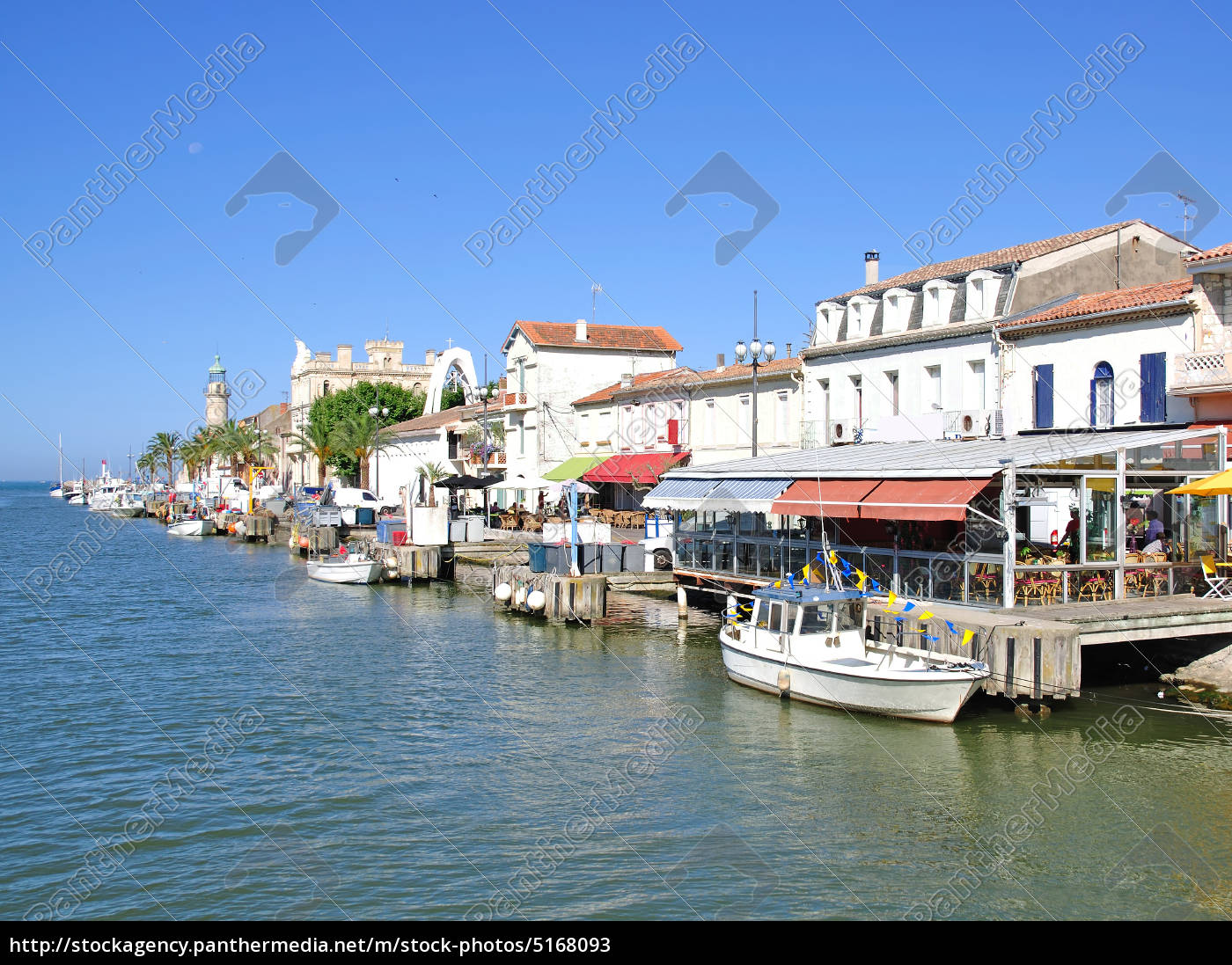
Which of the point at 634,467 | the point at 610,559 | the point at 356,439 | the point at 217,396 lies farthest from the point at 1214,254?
the point at 217,396

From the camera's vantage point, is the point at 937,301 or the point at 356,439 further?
the point at 356,439

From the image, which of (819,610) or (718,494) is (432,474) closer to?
(718,494)

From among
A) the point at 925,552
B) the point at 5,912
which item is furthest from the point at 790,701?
the point at 5,912

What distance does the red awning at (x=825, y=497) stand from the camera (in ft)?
77.4

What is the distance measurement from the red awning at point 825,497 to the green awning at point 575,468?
1017 inches

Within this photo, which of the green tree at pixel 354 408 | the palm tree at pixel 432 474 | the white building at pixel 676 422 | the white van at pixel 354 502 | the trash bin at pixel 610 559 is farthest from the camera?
the green tree at pixel 354 408

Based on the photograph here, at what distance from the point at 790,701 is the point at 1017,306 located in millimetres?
18037

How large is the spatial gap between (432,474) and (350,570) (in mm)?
23498

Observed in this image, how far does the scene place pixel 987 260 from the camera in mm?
35469

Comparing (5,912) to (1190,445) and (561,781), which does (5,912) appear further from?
(1190,445)

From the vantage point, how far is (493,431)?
6347 centimetres

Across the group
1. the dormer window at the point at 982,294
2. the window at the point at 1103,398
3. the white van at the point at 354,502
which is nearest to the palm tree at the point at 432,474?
the white van at the point at 354,502

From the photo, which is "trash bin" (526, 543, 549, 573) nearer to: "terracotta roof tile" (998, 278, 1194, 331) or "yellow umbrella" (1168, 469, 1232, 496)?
Answer: "terracotta roof tile" (998, 278, 1194, 331)

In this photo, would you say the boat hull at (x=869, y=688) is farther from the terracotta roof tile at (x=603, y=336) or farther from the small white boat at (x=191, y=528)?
the small white boat at (x=191, y=528)
